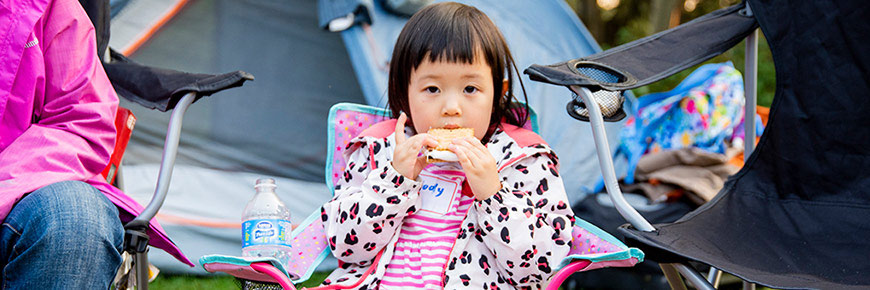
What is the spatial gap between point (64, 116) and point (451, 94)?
74cm

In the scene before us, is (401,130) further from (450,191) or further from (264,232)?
(264,232)

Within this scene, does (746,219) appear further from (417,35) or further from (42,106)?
(42,106)

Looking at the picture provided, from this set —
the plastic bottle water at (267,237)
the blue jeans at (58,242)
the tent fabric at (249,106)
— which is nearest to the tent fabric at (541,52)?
the tent fabric at (249,106)

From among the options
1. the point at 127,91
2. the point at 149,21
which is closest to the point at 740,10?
the point at 127,91

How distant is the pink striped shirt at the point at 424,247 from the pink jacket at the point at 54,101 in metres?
0.44

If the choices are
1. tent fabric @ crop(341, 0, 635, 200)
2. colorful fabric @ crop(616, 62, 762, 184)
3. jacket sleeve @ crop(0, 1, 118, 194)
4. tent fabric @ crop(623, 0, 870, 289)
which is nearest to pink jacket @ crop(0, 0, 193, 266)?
jacket sleeve @ crop(0, 1, 118, 194)

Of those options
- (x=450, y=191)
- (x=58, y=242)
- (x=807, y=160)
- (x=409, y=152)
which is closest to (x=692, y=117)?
(x=807, y=160)

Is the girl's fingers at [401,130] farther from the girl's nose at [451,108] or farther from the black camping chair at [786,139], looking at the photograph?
the black camping chair at [786,139]

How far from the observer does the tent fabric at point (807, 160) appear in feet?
5.42

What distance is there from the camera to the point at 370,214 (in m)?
1.51

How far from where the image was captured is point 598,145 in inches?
61.4

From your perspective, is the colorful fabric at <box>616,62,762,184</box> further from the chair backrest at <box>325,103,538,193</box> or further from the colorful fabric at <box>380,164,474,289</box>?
the colorful fabric at <box>380,164,474,289</box>

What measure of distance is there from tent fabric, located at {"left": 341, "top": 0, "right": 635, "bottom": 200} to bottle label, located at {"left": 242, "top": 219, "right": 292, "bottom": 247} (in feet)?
4.27

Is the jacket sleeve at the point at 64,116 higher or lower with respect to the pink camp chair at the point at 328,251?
higher
